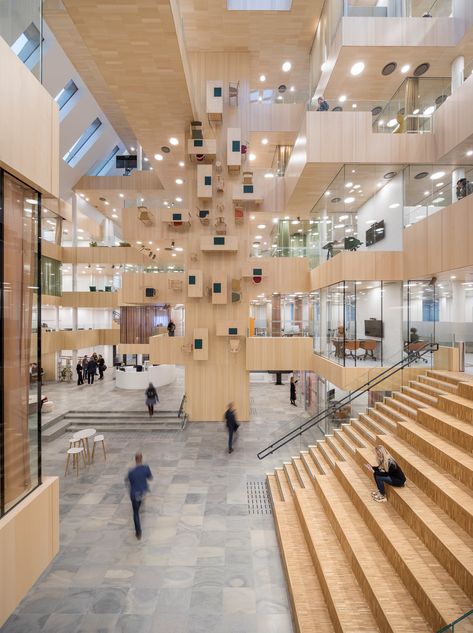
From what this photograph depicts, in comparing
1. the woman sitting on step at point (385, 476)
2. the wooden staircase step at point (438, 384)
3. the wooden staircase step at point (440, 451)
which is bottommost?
the woman sitting on step at point (385, 476)

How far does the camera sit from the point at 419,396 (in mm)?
9016

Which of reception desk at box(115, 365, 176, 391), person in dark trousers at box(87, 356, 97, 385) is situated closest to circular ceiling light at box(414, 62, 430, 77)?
reception desk at box(115, 365, 176, 391)

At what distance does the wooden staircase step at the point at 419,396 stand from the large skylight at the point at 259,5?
12.8 metres

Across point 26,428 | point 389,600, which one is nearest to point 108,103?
point 26,428

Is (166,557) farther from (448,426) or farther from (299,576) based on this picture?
(448,426)

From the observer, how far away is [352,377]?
34.0ft

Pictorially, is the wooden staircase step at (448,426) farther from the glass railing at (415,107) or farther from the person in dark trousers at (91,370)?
the person in dark trousers at (91,370)

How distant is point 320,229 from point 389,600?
38.5 feet

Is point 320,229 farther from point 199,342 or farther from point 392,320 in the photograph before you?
point 199,342

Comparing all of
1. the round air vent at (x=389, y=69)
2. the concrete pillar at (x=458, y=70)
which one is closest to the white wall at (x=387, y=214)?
the concrete pillar at (x=458, y=70)

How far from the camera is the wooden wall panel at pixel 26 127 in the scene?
309 centimetres

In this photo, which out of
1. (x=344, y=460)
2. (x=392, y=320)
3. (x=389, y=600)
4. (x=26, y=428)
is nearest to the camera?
(x=26, y=428)

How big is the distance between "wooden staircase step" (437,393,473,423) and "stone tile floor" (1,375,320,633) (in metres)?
4.54

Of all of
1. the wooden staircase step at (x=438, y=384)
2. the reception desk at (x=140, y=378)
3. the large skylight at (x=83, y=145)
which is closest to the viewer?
the wooden staircase step at (x=438, y=384)
